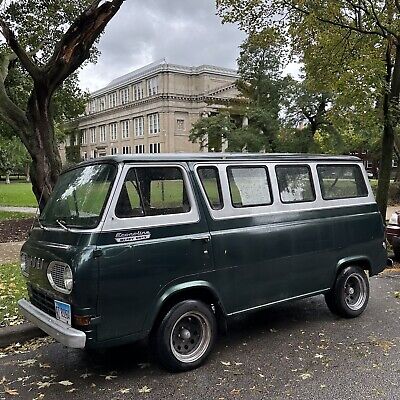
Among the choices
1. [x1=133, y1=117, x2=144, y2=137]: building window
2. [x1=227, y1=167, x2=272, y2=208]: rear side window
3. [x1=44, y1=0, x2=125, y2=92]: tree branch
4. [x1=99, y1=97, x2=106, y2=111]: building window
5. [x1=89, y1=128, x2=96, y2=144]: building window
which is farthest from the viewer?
[x1=89, y1=128, x2=96, y2=144]: building window

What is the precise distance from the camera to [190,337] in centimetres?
449

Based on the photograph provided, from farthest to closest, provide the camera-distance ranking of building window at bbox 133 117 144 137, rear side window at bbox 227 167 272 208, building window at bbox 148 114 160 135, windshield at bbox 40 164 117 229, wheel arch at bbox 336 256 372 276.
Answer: building window at bbox 133 117 144 137 < building window at bbox 148 114 160 135 < wheel arch at bbox 336 256 372 276 < rear side window at bbox 227 167 272 208 < windshield at bbox 40 164 117 229

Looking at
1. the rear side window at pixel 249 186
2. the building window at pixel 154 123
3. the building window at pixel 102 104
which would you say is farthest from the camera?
the building window at pixel 102 104

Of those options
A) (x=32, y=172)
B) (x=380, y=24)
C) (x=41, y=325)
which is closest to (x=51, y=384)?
(x=41, y=325)

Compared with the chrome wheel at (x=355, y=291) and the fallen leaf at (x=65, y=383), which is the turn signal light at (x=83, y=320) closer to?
the fallen leaf at (x=65, y=383)

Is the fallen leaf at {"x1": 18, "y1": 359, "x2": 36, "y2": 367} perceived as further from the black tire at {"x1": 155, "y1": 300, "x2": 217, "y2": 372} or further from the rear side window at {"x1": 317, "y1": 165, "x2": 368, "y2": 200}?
the rear side window at {"x1": 317, "y1": 165, "x2": 368, "y2": 200}

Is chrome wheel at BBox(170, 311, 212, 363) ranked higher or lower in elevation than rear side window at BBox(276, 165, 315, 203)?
lower

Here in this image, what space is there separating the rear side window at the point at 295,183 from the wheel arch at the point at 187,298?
1.41 m

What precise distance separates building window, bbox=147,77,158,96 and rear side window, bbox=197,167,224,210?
8035 cm

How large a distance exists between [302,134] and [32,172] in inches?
1209

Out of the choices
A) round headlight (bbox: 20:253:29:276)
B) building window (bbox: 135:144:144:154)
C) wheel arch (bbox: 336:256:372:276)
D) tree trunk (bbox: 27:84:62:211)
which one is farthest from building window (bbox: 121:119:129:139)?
round headlight (bbox: 20:253:29:276)

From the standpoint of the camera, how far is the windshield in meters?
4.09

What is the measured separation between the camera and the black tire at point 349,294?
5.75 m

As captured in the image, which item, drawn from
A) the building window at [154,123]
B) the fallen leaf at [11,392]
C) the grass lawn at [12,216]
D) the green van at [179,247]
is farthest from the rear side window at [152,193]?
the building window at [154,123]
